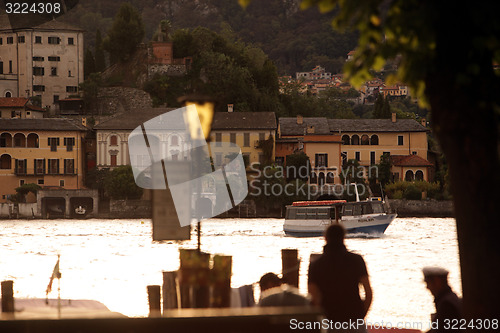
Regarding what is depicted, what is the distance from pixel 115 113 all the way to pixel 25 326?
8632 centimetres

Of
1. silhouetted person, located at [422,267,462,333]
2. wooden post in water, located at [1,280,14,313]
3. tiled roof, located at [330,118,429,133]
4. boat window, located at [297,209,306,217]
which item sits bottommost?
wooden post in water, located at [1,280,14,313]

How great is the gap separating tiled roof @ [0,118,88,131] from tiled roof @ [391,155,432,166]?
91.9 feet

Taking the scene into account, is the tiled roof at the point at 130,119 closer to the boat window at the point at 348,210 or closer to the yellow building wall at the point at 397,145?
the yellow building wall at the point at 397,145

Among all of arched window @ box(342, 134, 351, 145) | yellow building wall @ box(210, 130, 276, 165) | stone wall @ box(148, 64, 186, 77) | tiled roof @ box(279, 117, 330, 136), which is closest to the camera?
yellow building wall @ box(210, 130, 276, 165)

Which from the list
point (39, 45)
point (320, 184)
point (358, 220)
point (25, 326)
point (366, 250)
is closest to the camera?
point (25, 326)

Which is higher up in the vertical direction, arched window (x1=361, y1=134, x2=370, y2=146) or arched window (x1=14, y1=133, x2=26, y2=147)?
arched window (x1=14, y1=133, x2=26, y2=147)

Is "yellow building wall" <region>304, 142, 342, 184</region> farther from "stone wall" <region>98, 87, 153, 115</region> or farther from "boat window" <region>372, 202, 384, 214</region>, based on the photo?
"boat window" <region>372, 202, 384, 214</region>

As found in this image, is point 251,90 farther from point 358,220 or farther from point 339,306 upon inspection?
point 339,306

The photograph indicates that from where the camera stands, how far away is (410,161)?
7931 cm

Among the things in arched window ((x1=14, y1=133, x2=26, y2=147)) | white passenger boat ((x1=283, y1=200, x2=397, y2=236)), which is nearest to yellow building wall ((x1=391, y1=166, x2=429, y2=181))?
white passenger boat ((x1=283, y1=200, x2=397, y2=236))

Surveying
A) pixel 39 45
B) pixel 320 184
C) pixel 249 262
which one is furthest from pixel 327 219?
pixel 39 45

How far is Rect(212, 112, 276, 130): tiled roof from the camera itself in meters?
79.1

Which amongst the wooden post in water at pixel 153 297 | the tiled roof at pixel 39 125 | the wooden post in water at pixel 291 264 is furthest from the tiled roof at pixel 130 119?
the wooden post in water at pixel 153 297

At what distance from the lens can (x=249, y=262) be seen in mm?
37875
